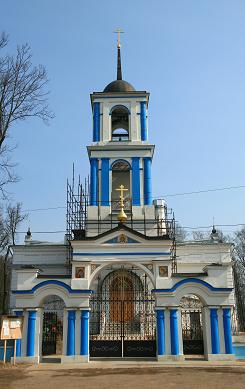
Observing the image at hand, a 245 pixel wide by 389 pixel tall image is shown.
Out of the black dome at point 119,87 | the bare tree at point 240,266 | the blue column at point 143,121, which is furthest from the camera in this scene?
the bare tree at point 240,266

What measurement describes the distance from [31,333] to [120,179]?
33.9ft

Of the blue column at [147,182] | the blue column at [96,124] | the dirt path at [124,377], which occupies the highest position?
the blue column at [96,124]

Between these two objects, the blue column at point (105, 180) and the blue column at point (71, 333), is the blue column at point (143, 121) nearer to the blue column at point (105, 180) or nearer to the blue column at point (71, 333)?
the blue column at point (105, 180)

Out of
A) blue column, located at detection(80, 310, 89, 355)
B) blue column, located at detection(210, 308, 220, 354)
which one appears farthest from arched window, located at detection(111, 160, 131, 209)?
blue column, located at detection(210, 308, 220, 354)

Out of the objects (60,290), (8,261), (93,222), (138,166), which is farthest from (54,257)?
(8,261)

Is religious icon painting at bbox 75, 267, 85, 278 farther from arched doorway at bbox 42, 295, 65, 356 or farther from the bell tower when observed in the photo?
the bell tower

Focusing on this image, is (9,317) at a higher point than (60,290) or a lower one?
lower

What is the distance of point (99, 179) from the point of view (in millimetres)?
20594

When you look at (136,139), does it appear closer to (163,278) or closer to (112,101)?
(112,101)

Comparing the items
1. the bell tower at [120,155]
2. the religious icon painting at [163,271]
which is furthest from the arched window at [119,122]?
the religious icon painting at [163,271]

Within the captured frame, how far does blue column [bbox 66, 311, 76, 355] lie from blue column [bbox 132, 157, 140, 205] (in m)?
7.22

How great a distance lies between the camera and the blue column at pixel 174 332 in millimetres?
13969

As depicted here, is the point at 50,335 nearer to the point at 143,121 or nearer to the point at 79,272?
the point at 79,272

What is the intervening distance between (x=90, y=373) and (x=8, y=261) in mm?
21179
